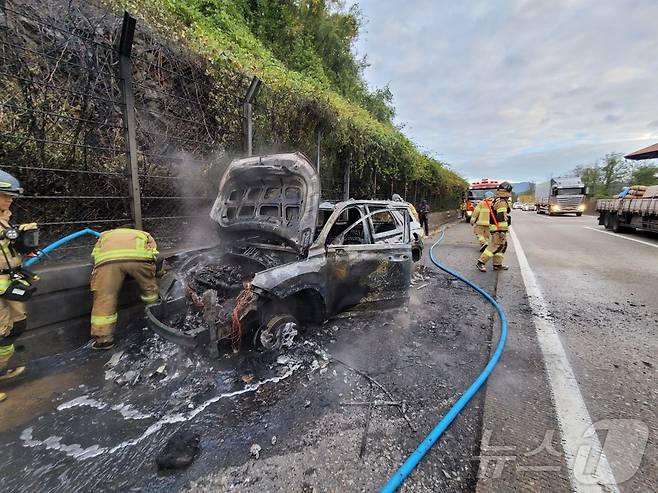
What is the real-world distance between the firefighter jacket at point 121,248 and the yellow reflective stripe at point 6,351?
882mm

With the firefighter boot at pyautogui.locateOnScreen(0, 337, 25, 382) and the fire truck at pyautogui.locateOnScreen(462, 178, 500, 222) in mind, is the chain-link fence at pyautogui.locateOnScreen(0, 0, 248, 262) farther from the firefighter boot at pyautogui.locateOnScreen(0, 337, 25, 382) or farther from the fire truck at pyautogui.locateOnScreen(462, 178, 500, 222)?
the fire truck at pyautogui.locateOnScreen(462, 178, 500, 222)

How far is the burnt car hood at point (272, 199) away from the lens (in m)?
3.41

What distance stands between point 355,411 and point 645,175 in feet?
180

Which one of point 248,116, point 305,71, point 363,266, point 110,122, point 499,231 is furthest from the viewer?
point 305,71

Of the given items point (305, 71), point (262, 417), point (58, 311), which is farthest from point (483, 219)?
point (305, 71)

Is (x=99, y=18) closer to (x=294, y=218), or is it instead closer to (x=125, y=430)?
(x=294, y=218)

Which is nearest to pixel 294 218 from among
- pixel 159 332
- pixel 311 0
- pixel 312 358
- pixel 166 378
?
pixel 312 358

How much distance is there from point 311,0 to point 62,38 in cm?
1380

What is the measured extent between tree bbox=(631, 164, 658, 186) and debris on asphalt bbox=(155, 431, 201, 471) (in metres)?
53.5

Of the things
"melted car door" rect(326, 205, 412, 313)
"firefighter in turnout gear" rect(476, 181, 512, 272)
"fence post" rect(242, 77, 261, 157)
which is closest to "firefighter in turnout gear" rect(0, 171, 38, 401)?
"melted car door" rect(326, 205, 412, 313)

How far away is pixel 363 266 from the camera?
379 cm

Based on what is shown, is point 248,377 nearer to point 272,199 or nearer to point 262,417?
point 262,417

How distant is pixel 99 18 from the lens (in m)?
4.10

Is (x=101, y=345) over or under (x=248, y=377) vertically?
over
